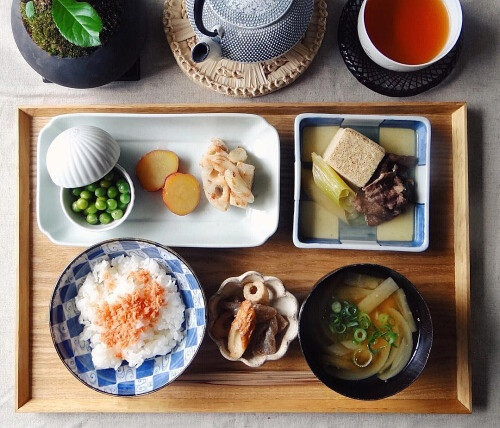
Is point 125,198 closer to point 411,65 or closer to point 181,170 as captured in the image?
point 181,170

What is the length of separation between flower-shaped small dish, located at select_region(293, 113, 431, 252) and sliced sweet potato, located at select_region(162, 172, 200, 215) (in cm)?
31

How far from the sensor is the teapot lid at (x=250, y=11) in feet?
4.65

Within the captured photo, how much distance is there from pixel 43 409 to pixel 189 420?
0.43 metres

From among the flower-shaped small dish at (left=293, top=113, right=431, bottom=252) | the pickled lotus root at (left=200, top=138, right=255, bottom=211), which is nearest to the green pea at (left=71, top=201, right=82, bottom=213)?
the pickled lotus root at (left=200, top=138, right=255, bottom=211)

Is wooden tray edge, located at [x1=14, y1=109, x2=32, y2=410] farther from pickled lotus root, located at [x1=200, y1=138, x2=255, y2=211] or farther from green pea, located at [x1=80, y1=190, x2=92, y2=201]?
pickled lotus root, located at [x1=200, y1=138, x2=255, y2=211]

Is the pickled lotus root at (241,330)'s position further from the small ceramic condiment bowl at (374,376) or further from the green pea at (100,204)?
the green pea at (100,204)

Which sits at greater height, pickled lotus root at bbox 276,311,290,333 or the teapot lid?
the teapot lid

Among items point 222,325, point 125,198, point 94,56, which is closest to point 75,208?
point 125,198

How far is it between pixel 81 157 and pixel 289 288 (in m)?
0.69

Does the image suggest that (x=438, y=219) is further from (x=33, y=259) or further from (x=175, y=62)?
(x=33, y=259)

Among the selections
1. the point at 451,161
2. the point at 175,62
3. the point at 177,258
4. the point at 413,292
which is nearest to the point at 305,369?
the point at 413,292

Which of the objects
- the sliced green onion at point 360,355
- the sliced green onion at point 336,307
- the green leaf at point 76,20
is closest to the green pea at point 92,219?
the green leaf at point 76,20

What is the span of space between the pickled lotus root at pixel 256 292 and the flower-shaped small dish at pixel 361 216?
0.57ft

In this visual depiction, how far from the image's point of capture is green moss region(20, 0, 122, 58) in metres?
1.44
